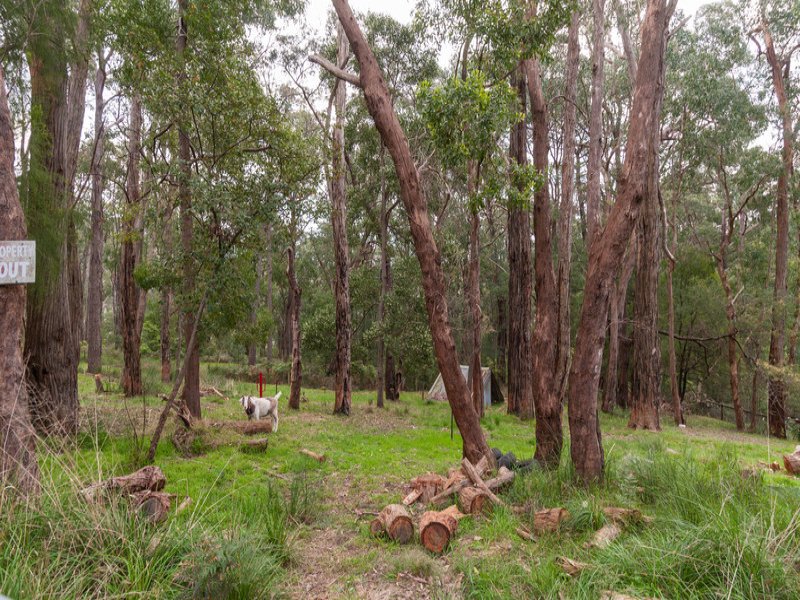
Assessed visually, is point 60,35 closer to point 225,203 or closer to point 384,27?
point 225,203

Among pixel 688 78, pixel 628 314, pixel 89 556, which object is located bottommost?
pixel 89 556

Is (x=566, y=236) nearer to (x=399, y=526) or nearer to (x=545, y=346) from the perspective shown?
(x=545, y=346)

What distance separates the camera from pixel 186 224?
8.68 metres

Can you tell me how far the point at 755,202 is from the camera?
2045 centimetres

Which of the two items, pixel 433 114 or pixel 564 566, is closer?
pixel 564 566

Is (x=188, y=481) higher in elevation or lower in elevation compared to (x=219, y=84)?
lower

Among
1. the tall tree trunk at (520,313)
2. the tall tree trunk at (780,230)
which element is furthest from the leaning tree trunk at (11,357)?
→ the tall tree trunk at (780,230)

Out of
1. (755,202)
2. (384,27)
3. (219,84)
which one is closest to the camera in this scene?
(219,84)

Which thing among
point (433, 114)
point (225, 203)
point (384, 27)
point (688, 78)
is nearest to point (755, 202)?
point (688, 78)

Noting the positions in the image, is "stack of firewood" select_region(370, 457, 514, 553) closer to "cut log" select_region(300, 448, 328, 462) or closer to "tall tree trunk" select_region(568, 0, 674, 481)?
"tall tree trunk" select_region(568, 0, 674, 481)

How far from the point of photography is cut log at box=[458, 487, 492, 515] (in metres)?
5.05

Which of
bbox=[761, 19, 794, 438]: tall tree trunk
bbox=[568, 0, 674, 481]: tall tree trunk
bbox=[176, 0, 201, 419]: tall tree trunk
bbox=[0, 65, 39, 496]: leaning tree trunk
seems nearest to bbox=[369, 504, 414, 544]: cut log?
bbox=[568, 0, 674, 481]: tall tree trunk

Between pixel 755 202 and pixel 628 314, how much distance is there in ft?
23.4

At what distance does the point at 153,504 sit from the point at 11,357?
64.5 inches
